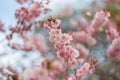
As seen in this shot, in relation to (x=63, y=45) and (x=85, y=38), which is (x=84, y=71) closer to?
(x=63, y=45)

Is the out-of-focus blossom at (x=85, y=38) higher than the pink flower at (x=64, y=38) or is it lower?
higher

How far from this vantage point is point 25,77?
169 centimetres

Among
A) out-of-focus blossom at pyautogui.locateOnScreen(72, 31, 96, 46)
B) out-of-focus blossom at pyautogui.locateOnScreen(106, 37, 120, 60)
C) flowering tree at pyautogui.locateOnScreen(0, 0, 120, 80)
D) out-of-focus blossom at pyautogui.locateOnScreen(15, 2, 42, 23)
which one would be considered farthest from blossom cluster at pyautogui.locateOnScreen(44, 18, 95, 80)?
out-of-focus blossom at pyautogui.locateOnScreen(72, 31, 96, 46)

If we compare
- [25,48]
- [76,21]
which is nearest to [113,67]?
[25,48]

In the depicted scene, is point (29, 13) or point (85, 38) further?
point (85, 38)

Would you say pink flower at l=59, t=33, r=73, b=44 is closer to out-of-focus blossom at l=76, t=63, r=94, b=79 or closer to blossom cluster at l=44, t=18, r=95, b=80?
blossom cluster at l=44, t=18, r=95, b=80

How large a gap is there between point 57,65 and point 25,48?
1.50 feet

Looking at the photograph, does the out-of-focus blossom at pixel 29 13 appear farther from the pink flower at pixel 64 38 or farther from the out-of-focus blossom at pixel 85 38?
the pink flower at pixel 64 38

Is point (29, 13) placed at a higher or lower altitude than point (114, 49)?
higher

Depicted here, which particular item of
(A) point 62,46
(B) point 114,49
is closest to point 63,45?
(A) point 62,46

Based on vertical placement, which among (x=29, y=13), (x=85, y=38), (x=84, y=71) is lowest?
(x=84, y=71)

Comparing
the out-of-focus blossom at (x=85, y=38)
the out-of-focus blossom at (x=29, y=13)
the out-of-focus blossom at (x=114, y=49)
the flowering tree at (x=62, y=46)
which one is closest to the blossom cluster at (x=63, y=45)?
the flowering tree at (x=62, y=46)

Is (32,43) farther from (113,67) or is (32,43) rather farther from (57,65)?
(113,67)

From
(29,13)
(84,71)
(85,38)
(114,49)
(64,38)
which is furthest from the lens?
(85,38)
